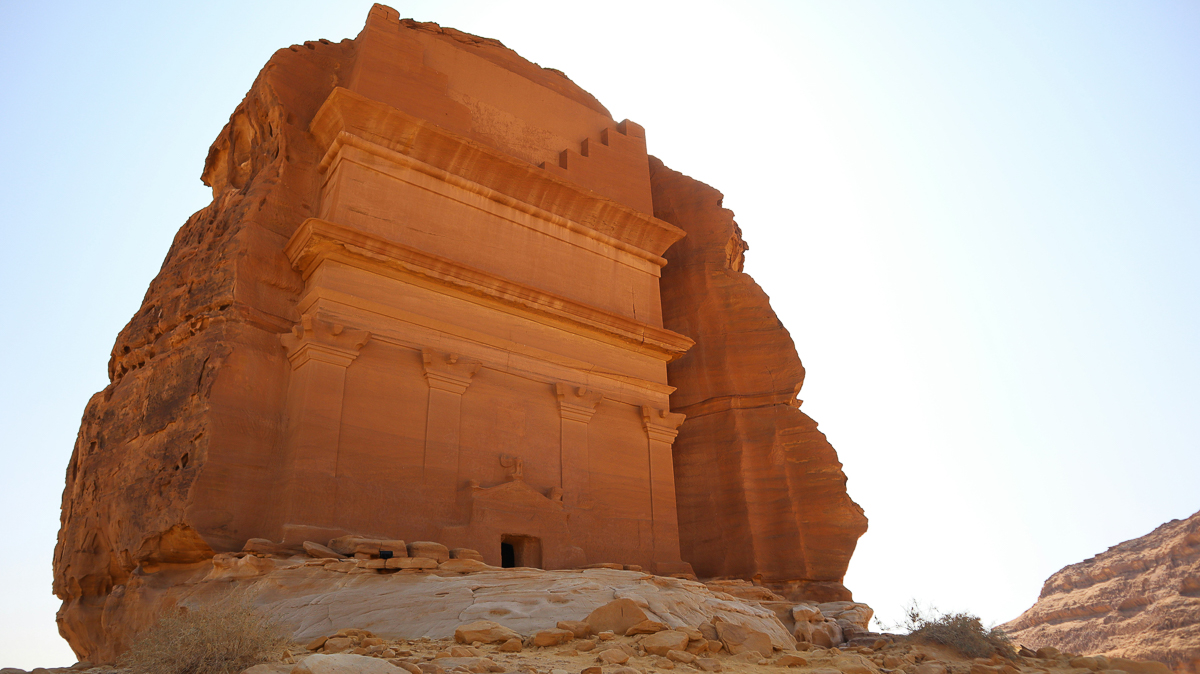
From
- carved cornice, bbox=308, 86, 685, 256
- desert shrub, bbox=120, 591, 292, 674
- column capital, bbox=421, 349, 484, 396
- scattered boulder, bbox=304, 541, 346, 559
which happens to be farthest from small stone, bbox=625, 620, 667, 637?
carved cornice, bbox=308, 86, 685, 256

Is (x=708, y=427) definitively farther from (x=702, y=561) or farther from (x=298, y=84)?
(x=298, y=84)

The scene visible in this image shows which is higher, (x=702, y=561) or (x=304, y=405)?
(x=304, y=405)

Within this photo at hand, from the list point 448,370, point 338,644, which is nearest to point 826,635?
point 338,644

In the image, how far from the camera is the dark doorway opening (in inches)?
457

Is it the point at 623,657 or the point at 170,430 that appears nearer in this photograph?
the point at 623,657

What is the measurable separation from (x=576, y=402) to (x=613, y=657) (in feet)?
25.9

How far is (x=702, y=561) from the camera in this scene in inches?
600

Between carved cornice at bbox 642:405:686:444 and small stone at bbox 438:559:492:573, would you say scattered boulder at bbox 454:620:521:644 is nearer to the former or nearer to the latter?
small stone at bbox 438:559:492:573

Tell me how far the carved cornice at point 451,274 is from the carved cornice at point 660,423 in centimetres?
114

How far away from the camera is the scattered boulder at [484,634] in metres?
6.21

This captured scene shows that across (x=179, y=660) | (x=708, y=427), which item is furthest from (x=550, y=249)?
(x=179, y=660)

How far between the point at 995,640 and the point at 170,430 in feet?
33.1

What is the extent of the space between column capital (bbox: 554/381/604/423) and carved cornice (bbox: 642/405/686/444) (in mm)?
1130

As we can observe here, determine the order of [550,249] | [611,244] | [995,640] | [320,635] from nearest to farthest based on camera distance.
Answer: [320,635] → [995,640] → [550,249] → [611,244]
